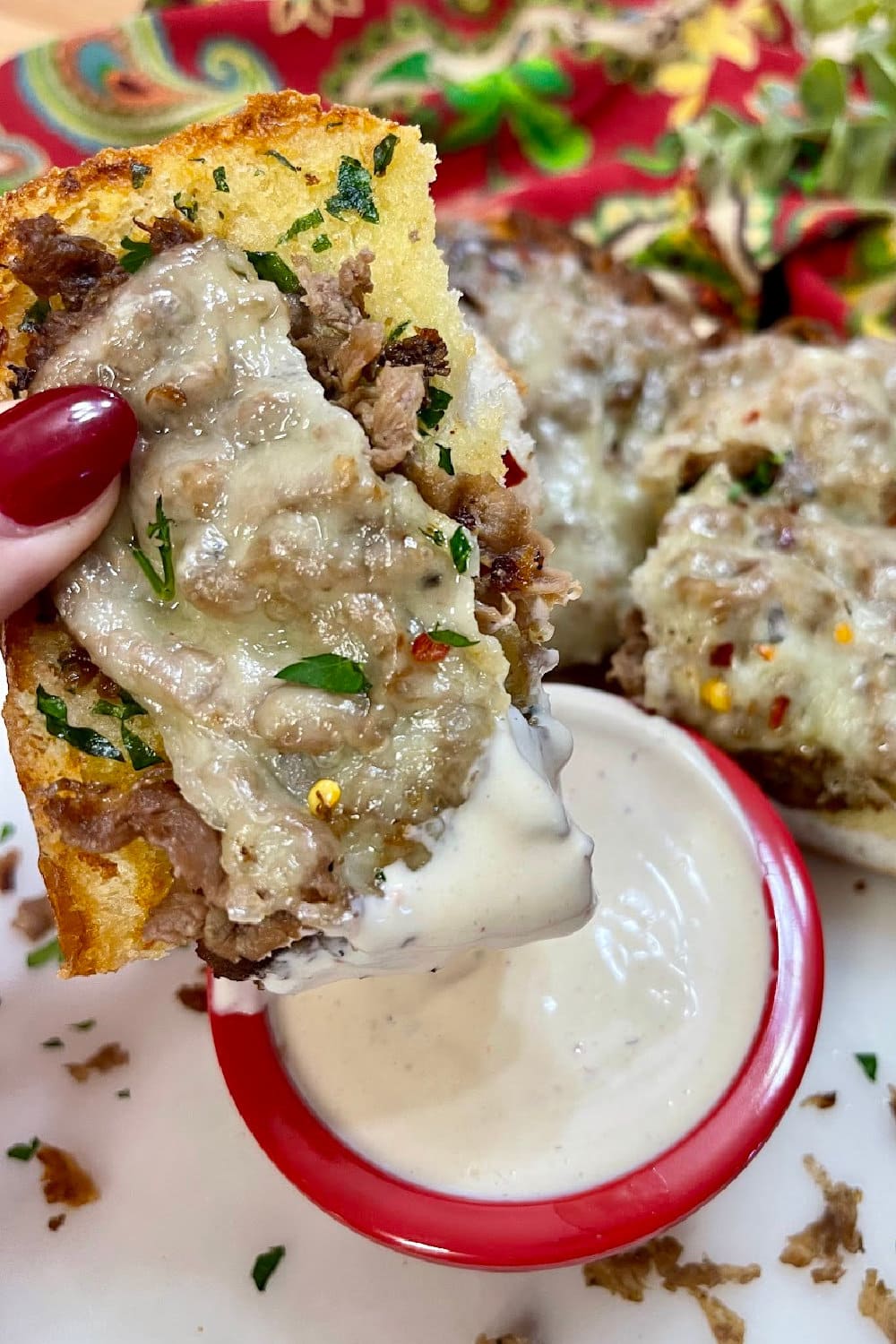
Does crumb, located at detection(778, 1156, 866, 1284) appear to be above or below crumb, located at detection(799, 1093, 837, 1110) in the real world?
below

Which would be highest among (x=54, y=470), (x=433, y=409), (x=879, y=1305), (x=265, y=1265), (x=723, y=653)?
(x=54, y=470)

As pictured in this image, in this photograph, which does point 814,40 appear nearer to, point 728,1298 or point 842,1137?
point 842,1137

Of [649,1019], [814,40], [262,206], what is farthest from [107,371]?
[814,40]

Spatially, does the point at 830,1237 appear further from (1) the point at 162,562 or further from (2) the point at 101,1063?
(1) the point at 162,562

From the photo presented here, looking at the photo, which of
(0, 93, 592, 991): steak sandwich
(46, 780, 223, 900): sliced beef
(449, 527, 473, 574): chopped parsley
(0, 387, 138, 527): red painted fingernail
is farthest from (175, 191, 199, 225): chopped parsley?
(46, 780, 223, 900): sliced beef

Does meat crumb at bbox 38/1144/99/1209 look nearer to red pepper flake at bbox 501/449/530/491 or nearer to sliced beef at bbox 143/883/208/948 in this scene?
sliced beef at bbox 143/883/208/948

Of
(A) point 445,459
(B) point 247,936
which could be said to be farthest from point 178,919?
(A) point 445,459
